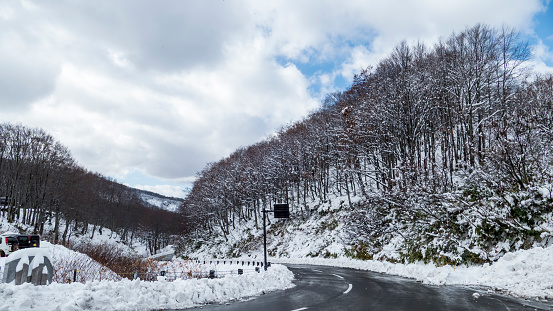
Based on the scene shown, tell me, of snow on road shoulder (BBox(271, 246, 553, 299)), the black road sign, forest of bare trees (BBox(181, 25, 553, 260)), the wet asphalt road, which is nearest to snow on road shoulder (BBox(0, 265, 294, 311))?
the wet asphalt road

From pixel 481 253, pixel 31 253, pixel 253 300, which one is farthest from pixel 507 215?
pixel 31 253

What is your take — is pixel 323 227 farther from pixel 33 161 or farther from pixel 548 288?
pixel 33 161

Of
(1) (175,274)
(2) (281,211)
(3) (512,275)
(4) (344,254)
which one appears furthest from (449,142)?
(1) (175,274)

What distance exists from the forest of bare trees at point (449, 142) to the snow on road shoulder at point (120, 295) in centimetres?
1498

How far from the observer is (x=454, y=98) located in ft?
99.7

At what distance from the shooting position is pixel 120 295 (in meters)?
9.23

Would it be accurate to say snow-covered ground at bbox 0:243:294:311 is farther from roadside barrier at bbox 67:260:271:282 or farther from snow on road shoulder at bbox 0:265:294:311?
roadside barrier at bbox 67:260:271:282

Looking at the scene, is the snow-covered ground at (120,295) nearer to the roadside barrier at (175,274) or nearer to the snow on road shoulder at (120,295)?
the snow on road shoulder at (120,295)

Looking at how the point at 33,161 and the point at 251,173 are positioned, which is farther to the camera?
the point at 251,173

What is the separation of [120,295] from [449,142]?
33.2 m

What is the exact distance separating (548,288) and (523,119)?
39.8 feet

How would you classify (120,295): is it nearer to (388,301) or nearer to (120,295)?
(120,295)

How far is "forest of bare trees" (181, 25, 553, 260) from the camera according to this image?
17609mm

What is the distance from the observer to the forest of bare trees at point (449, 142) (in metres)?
17.6
